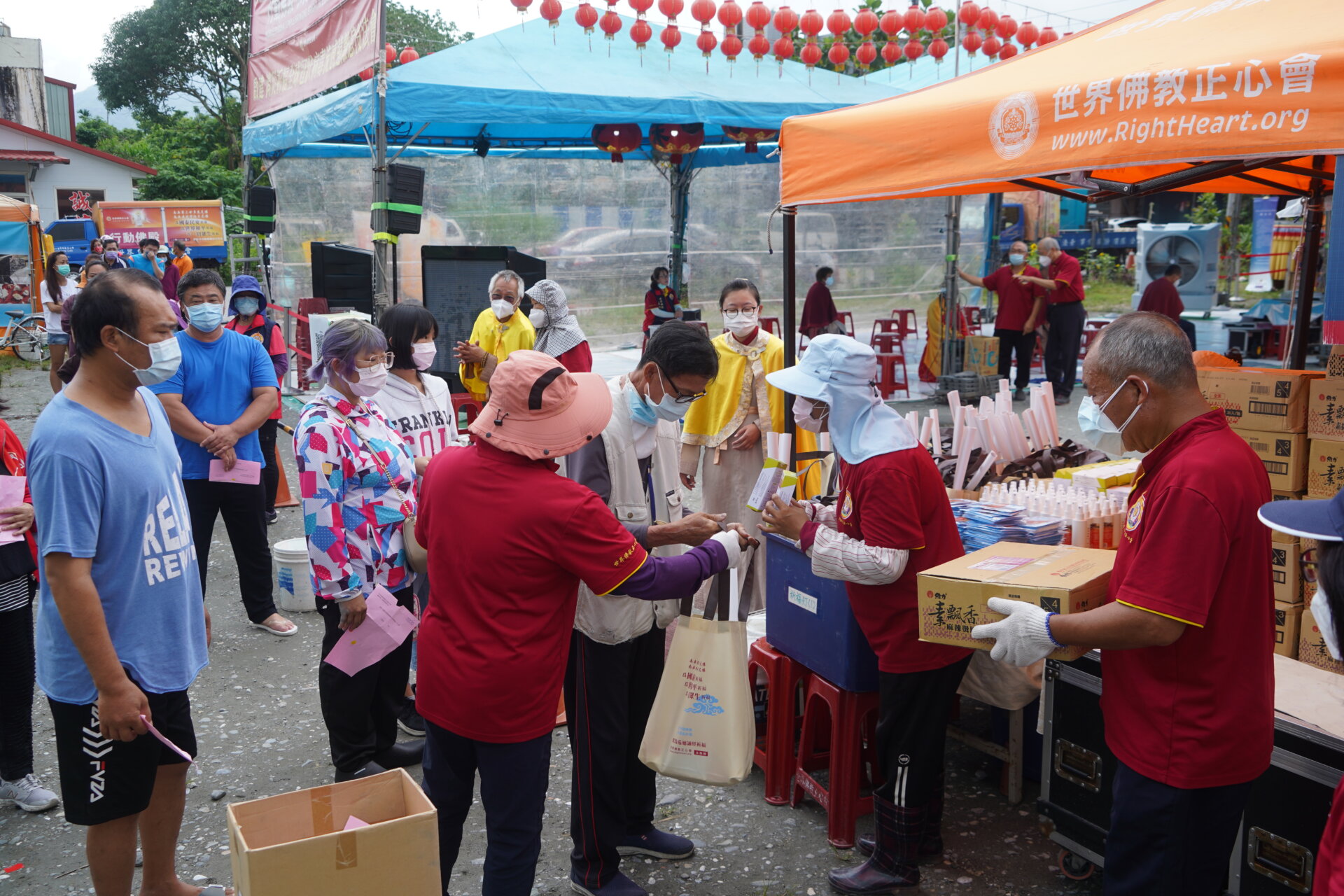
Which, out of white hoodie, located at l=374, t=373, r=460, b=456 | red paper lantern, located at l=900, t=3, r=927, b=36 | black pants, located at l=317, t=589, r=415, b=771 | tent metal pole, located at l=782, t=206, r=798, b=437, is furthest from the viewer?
red paper lantern, located at l=900, t=3, r=927, b=36

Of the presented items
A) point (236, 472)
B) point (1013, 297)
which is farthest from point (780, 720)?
point (1013, 297)

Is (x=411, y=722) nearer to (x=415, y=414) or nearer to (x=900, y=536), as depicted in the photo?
(x=415, y=414)

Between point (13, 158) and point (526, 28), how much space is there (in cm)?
2608

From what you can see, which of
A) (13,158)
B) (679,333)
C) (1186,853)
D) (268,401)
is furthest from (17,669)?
(13,158)

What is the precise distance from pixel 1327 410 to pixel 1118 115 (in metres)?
1.33

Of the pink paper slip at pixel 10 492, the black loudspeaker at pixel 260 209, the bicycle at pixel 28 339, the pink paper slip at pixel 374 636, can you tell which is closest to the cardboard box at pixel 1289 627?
the pink paper slip at pixel 374 636

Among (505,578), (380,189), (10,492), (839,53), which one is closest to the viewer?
(505,578)

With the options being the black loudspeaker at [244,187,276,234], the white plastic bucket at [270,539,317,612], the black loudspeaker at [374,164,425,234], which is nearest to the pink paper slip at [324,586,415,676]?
the white plastic bucket at [270,539,317,612]

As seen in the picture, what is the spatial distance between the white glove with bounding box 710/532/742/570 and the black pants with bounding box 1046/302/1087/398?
10.0 metres

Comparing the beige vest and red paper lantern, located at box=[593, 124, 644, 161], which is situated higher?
red paper lantern, located at box=[593, 124, 644, 161]

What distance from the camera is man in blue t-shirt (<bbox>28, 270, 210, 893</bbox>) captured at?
2.43m

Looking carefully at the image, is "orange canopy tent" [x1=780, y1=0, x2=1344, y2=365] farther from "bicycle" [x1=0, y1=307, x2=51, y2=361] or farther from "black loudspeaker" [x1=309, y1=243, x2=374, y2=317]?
"bicycle" [x1=0, y1=307, x2=51, y2=361]

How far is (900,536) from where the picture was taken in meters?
2.86

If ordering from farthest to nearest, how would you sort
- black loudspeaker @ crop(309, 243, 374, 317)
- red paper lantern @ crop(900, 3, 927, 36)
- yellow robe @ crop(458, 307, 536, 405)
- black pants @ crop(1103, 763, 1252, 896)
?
red paper lantern @ crop(900, 3, 927, 36), black loudspeaker @ crop(309, 243, 374, 317), yellow robe @ crop(458, 307, 536, 405), black pants @ crop(1103, 763, 1252, 896)
